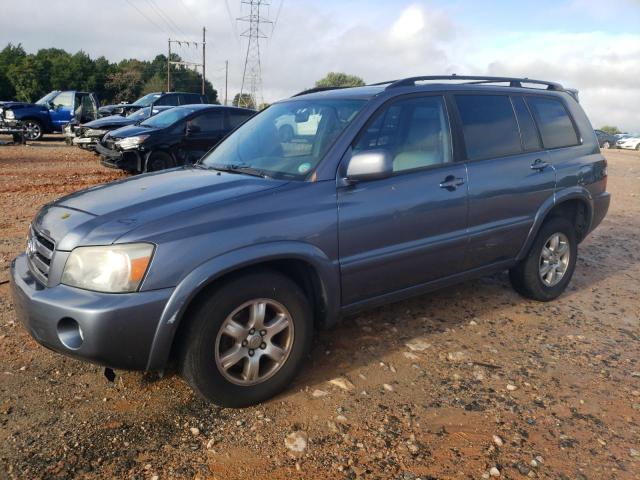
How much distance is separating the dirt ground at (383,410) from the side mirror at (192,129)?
6.73 m

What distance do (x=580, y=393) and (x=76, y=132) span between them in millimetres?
17005

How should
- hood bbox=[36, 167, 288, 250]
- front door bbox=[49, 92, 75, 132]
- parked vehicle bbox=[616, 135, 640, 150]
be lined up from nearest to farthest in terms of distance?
hood bbox=[36, 167, 288, 250] → front door bbox=[49, 92, 75, 132] → parked vehicle bbox=[616, 135, 640, 150]

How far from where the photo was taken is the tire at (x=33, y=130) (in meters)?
18.8

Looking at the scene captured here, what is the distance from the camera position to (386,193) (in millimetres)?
3367

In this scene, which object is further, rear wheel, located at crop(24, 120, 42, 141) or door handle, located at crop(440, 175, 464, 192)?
rear wheel, located at crop(24, 120, 42, 141)

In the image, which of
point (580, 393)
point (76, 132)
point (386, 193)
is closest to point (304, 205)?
point (386, 193)

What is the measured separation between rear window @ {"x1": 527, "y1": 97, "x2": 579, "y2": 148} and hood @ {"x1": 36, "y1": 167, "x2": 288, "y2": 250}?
104 inches

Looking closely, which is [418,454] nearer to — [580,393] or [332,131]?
[580,393]

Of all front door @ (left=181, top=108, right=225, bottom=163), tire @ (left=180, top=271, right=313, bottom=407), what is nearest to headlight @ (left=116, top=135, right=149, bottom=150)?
front door @ (left=181, top=108, right=225, bottom=163)

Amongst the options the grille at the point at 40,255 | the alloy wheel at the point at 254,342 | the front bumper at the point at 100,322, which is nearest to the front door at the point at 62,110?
the grille at the point at 40,255

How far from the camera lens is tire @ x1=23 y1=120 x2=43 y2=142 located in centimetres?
1877

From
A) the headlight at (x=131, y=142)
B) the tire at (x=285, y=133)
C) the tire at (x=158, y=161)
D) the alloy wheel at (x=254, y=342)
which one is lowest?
the alloy wheel at (x=254, y=342)

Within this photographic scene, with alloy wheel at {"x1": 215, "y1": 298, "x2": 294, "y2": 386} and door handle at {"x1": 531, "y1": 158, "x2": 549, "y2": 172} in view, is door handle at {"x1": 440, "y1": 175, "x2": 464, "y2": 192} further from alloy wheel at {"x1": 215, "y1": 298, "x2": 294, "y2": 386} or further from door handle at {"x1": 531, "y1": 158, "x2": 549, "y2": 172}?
alloy wheel at {"x1": 215, "y1": 298, "x2": 294, "y2": 386}

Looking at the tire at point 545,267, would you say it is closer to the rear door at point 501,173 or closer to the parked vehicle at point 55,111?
the rear door at point 501,173
